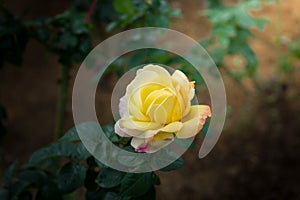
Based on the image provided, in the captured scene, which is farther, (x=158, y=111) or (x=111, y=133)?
(x=111, y=133)

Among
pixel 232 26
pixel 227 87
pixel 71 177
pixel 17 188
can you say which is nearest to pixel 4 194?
pixel 17 188

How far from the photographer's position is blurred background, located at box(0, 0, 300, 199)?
1.07m

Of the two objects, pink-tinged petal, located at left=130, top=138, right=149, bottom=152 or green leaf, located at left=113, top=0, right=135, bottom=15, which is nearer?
pink-tinged petal, located at left=130, top=138, right=149, bottom=152

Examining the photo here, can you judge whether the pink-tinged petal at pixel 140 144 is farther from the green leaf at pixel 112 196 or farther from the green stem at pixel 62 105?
the green stem at pixel 62 105

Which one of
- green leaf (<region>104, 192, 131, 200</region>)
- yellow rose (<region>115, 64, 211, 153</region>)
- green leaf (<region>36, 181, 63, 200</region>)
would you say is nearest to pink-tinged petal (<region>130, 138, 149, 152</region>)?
yellow rose (<region>115, 64, 211, 153</region>)

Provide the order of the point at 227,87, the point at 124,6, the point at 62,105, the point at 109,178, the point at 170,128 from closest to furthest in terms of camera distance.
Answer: the point at 170,128 → the point at 109,178 → the point at 124,6 → the point at 62,105 → the point at 227,87

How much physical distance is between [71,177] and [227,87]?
3.85ft

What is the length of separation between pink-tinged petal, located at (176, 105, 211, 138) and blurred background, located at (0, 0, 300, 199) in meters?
0.46

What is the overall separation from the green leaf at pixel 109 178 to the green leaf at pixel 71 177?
0.06 meters

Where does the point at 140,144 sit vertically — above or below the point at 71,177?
above

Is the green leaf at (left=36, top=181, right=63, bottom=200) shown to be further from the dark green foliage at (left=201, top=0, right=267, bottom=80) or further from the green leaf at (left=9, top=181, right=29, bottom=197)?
the dark green foliage at (left=201, top=0, right=267, bottom=80)

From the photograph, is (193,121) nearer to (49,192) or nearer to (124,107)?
(124,107)

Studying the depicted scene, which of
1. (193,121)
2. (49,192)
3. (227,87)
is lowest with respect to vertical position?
(227,87)

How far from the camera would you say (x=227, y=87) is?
1.81m
